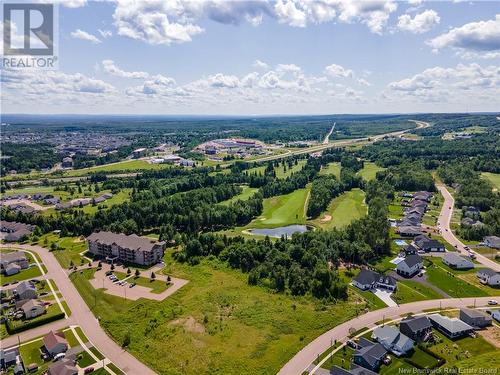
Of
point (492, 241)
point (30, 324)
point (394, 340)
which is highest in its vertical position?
point (492, 241)

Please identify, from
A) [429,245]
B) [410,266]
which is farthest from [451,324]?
[429,245]

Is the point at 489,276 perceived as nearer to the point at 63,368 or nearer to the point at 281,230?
the point at 281,230

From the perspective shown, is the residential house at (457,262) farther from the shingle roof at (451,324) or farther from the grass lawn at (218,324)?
the grass lawn at (218,324)

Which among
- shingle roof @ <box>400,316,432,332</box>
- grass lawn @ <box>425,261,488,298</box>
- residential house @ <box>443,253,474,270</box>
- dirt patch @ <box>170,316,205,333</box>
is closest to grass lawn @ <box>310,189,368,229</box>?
residential house @ <box>443,253,474,270</box>

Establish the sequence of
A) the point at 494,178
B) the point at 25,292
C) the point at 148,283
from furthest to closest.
Result: the point at 494,178, the point at 148,283, the point at 25,292

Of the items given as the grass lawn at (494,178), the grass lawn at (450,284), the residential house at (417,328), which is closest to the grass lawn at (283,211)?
the grass lawn at (450,284)

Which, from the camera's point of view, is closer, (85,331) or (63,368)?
(63,368)
